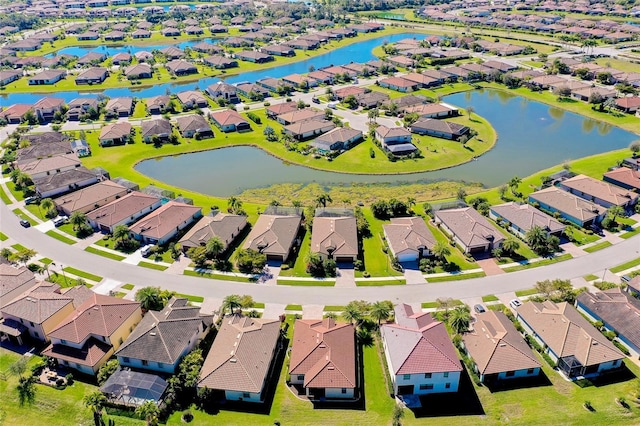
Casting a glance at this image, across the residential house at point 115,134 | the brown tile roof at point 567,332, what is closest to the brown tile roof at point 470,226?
the brown tile roof at point 567,332

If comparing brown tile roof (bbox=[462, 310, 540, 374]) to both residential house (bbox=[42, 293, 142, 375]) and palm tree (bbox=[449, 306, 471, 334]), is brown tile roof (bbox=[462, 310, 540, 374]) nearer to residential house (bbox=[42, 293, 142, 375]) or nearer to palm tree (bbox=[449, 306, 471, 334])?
palm tree (bbox=[449, 306, 471, 334])

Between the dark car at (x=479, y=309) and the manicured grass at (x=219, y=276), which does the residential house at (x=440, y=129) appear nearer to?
the dark car at (x=479, y=309)

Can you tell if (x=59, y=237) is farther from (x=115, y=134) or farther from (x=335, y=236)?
(x=335, y=236)

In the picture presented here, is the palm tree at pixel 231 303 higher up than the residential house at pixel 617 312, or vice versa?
the palm tree at pixel 231 303

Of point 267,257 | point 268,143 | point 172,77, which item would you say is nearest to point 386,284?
point 267,257

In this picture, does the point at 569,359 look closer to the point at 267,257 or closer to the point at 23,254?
the point at 267,257

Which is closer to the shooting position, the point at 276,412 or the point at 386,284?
the point at 276,412

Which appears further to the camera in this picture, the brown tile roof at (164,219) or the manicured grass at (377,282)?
the brown tile roof at (164,219)
